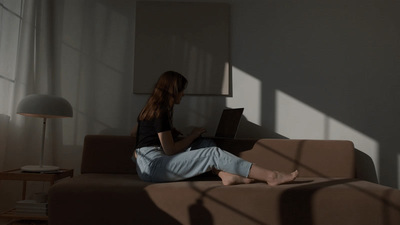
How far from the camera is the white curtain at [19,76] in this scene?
3.12m

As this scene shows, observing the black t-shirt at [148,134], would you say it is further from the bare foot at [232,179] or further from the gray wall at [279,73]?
the gray wall at [279,73]

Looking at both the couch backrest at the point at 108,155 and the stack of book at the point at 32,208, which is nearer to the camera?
the stack of book at the point at 32,208

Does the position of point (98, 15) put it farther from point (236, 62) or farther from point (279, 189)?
point (279, 189)

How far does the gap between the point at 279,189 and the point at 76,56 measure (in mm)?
2192

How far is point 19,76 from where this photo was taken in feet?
10.4

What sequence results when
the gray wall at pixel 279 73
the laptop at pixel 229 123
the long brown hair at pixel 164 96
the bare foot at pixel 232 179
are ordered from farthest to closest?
the gray wall at pixel 279 73 < the laptop at pixel 229 123 < the long brown hair at pixel 164 96 < the bare foot at pixel 232 179

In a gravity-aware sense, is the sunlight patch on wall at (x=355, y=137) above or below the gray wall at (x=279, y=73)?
below

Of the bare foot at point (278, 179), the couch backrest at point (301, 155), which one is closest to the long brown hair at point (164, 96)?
the couch backrest at point (301, 155)

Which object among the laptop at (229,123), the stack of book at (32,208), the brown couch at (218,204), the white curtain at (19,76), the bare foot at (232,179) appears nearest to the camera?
the brown couch at (218,204)

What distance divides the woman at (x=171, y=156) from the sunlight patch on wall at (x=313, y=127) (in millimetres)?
958

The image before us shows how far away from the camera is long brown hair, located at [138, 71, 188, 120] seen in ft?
8.29

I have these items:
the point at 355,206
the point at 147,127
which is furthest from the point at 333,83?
the point at 147,127

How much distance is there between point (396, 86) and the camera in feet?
11.3

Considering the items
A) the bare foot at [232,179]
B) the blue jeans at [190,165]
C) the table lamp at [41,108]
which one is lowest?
the bare foot at [232,179]
